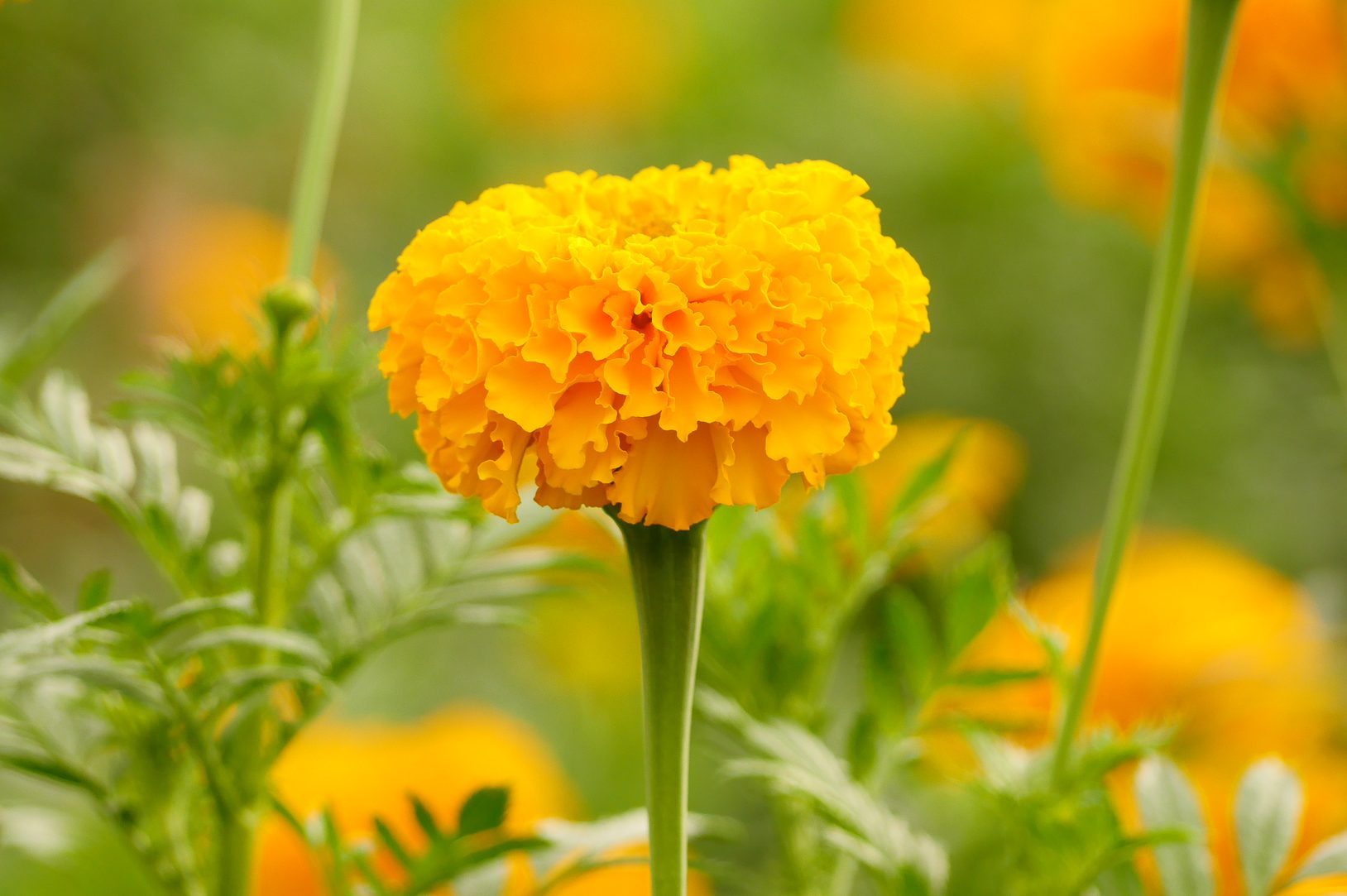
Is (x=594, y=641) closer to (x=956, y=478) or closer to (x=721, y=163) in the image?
(x=956, y=478)

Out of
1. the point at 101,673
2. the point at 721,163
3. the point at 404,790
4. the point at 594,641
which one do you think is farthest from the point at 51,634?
the point at 721,163

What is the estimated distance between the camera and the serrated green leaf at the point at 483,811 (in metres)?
0.43

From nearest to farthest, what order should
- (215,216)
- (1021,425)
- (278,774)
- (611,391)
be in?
1. (611,391)
2. (278,774)
3. (1021,425)
4. (215,216)

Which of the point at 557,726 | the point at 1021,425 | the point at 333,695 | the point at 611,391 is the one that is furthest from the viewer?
the point at 1021,425

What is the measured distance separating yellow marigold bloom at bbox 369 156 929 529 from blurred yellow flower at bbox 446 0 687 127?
5.54 feet

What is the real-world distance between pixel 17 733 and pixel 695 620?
0.84 feet

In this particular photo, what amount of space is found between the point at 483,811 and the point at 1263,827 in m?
0.24

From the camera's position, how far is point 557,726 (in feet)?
3.94

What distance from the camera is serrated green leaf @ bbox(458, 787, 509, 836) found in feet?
1.41

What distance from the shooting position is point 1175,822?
1.47 feet

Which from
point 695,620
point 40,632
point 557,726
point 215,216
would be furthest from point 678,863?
point 215,216

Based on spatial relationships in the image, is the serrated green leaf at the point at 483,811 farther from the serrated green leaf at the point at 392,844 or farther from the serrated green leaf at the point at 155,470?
the serrated green leaf at the point at 155,470

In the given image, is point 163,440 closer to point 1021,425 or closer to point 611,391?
point 611,391

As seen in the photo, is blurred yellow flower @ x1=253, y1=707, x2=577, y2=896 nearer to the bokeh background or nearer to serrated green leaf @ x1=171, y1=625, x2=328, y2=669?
the bokeh background
